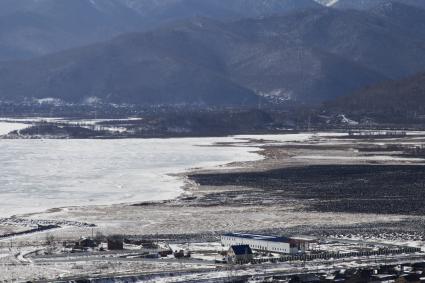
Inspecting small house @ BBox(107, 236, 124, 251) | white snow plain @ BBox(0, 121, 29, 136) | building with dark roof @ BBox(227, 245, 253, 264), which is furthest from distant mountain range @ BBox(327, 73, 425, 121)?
building with dark roof @ BBox(227, 245, 253, 264)

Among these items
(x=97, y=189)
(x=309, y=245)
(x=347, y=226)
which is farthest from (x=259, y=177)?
(x=309, y=245)

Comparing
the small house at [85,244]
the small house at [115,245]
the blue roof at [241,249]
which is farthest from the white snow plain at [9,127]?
the blue roof at [241,249]

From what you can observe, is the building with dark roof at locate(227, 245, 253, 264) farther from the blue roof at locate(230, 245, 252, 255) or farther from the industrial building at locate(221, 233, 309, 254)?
the industrial building at locate(221, 233, 309, 254)

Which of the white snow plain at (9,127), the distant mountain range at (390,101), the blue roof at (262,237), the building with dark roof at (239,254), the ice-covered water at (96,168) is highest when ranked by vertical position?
the distant mountain range at (390,101)

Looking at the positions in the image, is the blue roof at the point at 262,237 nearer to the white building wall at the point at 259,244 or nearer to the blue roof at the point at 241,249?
the white building wall at the point at 259,244

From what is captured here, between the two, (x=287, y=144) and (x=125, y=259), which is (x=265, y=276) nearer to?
(x=125, y=259)

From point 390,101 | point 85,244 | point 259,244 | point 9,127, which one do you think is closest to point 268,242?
point 259,244
